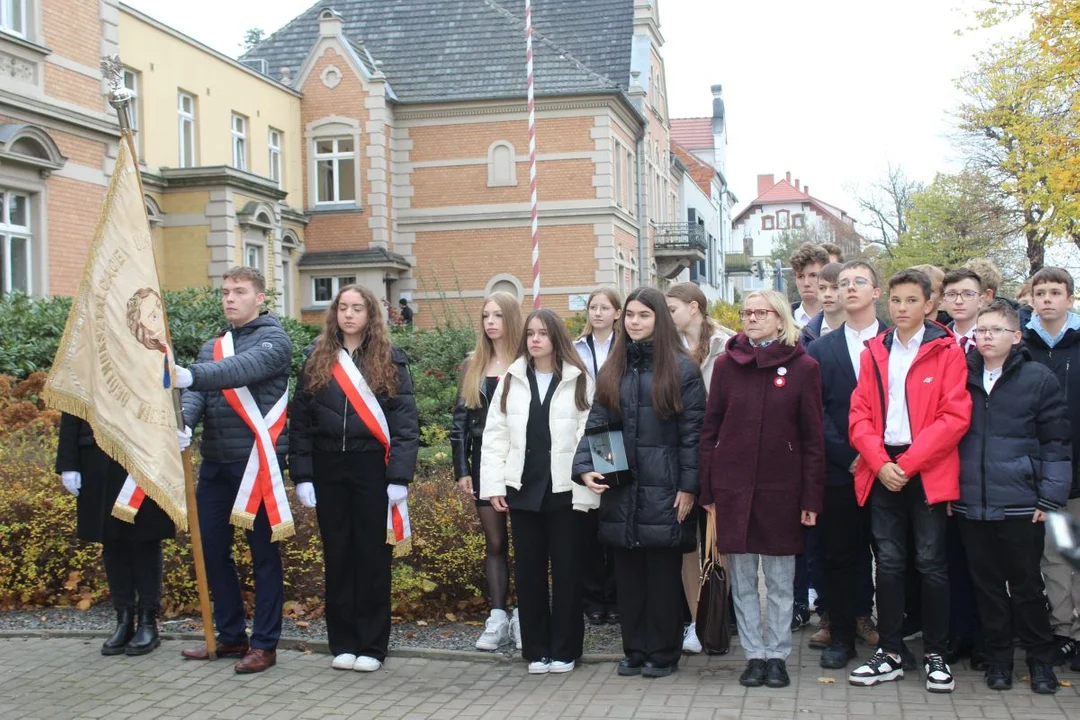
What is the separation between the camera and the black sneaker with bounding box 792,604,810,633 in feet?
23.5

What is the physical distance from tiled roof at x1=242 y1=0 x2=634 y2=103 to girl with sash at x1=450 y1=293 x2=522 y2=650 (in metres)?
27.7

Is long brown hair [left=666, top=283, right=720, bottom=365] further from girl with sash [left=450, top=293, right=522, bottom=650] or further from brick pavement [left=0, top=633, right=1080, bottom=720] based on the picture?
brick pavement [left=0, top=633, right=1080, bottom=720]

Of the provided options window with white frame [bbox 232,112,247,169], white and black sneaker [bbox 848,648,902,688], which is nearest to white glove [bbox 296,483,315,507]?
white and black sneaker [bbox 848,648,902,688]

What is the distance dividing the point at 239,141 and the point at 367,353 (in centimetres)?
2486

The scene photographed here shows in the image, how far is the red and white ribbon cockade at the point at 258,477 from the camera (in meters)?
6.29

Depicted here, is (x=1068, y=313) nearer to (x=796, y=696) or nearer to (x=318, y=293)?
(x=796, y=696)

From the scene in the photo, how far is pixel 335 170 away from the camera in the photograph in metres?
34.3

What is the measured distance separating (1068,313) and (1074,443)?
28.9 inches

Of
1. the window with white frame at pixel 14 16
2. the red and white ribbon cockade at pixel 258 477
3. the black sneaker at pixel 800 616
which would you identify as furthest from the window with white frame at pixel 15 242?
the black sneaker at pixel 800 616

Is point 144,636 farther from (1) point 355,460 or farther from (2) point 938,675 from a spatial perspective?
(2) point 938,675

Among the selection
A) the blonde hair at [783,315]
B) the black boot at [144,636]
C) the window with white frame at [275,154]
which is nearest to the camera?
the blonde hair at [783,315]

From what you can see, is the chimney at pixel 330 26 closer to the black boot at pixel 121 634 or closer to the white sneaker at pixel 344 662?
the black boot at pixel 121 634

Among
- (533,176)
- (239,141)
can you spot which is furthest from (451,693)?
(239,141)

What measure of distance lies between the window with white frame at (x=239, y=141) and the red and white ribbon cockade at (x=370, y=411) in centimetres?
2397
